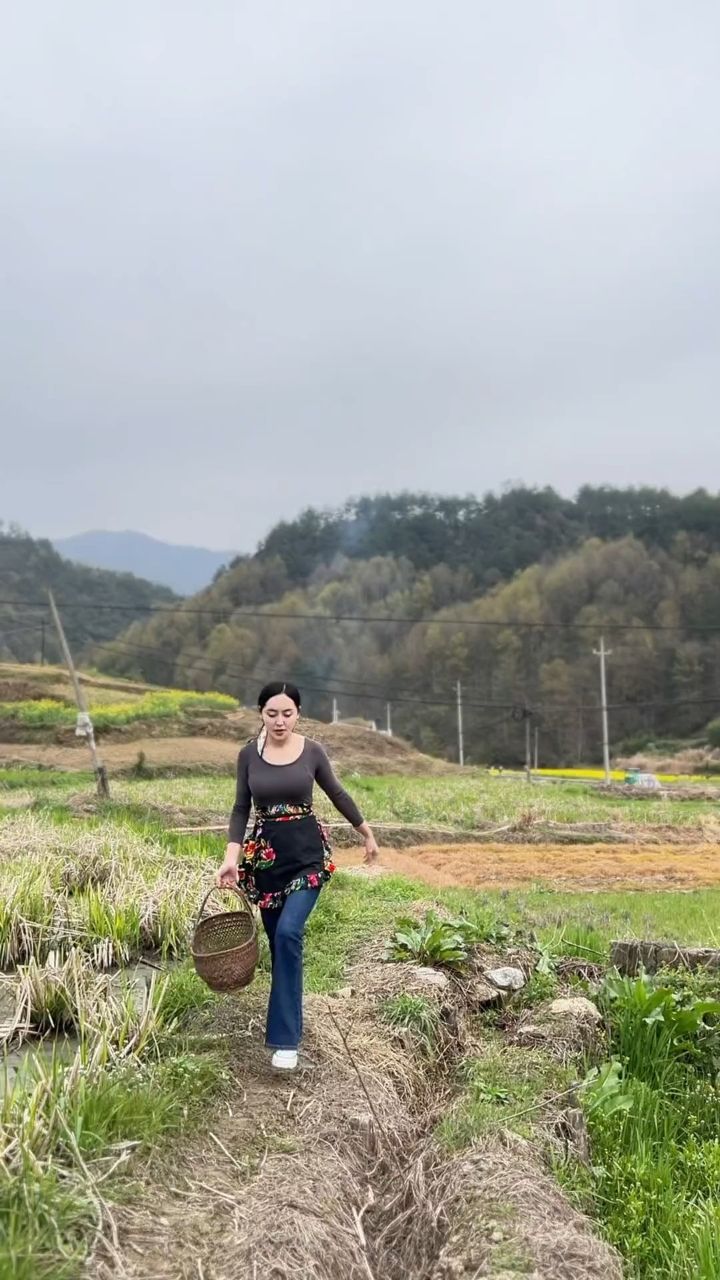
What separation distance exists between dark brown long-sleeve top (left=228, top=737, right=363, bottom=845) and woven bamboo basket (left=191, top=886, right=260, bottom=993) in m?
0.38

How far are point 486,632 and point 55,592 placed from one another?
30496 millimetres

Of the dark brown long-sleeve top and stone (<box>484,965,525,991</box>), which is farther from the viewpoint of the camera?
stone (<box>484,965,525,991</box>)

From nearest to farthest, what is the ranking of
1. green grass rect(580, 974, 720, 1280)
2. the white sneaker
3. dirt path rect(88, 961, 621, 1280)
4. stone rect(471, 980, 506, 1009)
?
dirt path rect(88, 961, 621, 1280) < green grass rect(580, 974, 720, 1280) < the white sneaker < stone rect(471, 980, 506, 1009)

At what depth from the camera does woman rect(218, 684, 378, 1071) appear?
459 cm

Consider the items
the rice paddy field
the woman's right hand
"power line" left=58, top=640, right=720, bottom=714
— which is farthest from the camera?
"power line" left=58, top=640, right=720, bottom=714

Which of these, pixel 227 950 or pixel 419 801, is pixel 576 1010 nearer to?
pixel 227 950

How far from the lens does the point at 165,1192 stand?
336 centimetres

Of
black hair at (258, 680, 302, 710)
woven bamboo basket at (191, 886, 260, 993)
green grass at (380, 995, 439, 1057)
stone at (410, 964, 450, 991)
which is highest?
black hair at (258, 680, 302, 710)

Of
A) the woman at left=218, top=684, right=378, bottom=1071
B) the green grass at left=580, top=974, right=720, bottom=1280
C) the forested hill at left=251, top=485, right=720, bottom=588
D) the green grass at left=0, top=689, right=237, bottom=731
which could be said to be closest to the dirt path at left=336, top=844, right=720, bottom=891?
the green grass at left=580, top=974, right=720, bottom=1280

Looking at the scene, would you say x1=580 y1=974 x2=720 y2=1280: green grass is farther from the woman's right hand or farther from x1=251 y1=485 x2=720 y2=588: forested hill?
x1=251 y1=485 x2=720 y2=588: forested hill

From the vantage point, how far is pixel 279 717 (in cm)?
462

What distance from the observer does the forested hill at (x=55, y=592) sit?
69.6 metres

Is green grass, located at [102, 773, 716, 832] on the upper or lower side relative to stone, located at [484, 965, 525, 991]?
lower

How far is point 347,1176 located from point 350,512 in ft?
335
